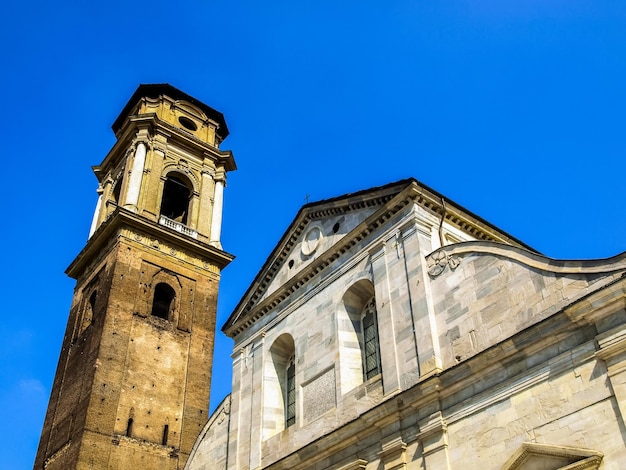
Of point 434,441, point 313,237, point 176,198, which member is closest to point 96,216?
point 176,198

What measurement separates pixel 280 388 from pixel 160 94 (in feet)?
72.2

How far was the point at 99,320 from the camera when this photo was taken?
26.7m

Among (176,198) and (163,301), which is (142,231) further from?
(176,198)

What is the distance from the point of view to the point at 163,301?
2925cm

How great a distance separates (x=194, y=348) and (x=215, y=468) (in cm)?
1042

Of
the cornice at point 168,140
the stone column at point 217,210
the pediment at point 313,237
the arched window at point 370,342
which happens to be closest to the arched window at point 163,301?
the stone column at point 217,210

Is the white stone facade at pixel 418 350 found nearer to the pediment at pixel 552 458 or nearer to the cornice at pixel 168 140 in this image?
the pediment at pixel 552 458

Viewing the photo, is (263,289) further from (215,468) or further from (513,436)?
(513,436)

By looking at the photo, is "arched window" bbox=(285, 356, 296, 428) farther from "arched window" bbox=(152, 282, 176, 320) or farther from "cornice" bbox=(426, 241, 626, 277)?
"arched window" bbox=(152, 282, 176, 320)

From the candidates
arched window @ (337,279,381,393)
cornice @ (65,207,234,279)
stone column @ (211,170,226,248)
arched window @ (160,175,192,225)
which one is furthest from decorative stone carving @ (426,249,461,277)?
arched window @ (160,175,192,225)

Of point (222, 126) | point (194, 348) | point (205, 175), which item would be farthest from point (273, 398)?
point (222, 126)

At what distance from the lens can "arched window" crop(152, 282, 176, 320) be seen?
28.7 metres

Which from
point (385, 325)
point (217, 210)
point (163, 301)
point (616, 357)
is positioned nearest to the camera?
point (616, 357)

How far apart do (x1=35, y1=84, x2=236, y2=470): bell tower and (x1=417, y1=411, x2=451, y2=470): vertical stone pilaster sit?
1418 centimetres
